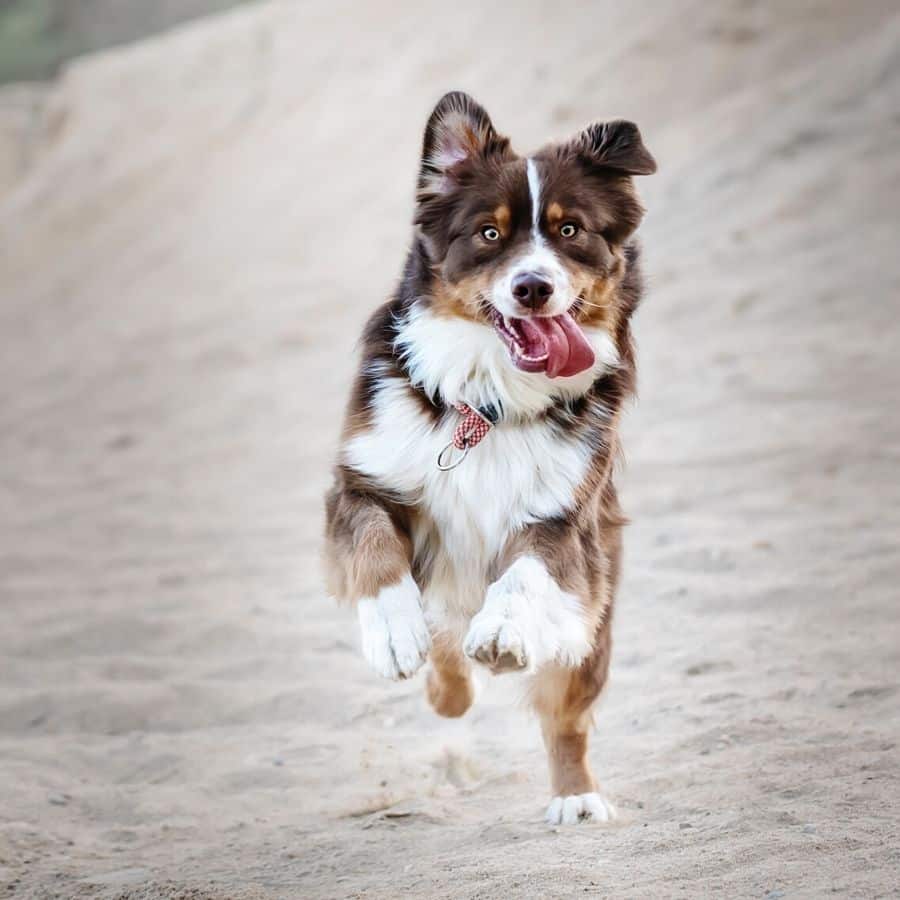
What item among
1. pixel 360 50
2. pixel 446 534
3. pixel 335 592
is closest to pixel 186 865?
pixel 335 592

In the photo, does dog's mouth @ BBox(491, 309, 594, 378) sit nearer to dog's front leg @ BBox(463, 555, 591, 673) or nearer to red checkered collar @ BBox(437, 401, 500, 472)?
red checkered collar @ BBox(437, 401, 500, 472)

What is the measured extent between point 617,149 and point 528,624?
156 centimetres

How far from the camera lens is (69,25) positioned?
27031 mm

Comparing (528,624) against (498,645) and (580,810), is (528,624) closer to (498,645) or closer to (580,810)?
(498,645)

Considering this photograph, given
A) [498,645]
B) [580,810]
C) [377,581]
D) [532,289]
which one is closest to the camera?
[498,645]

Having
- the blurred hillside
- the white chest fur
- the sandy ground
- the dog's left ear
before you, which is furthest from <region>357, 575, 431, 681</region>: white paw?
the blurred hillside

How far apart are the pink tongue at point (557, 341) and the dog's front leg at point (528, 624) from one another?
1.97 feet

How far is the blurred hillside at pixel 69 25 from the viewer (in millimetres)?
26047

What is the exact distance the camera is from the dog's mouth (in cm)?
411

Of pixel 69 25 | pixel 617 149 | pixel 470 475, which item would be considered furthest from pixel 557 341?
pixel 69 25

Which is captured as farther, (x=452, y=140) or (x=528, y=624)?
(x=452, y=140)

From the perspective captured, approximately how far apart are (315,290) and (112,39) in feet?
53.3

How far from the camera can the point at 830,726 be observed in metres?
4.79

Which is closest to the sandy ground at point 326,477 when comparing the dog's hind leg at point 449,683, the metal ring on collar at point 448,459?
the dog's hind leg at point 449,683
